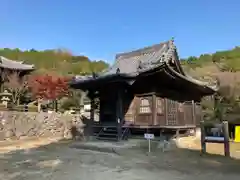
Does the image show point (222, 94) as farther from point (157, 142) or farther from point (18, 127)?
point (18, 127)

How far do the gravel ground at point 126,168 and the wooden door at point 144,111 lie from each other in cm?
321

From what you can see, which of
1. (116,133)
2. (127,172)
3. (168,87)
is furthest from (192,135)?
(127,172)

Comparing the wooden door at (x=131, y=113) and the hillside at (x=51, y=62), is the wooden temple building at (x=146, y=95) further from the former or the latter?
the hillside at (x=51, y=62)

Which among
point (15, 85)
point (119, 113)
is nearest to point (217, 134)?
point (119, 113)

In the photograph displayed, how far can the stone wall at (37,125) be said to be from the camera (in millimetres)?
16469

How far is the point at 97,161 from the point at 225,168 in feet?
14.1

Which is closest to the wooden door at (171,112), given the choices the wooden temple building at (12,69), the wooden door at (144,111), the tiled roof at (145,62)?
the wooden door at (144,111)

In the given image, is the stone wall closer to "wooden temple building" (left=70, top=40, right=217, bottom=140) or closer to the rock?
the rock

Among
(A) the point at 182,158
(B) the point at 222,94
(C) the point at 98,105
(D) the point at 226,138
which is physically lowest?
(A) the point at 182,158

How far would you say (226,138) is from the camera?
9.67m

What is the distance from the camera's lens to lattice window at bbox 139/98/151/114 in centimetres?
1368

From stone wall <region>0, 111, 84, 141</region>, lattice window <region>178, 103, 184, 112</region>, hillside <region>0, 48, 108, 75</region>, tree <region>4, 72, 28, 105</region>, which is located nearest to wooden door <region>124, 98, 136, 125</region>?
lattice window <region>178, 103, 184, 112</region>

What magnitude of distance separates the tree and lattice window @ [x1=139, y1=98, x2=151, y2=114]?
18.4m

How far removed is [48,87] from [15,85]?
12.1ft
